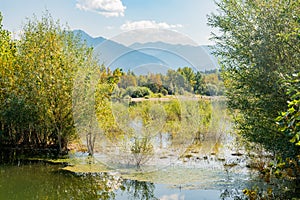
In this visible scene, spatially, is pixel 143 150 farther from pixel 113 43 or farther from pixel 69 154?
pixel 69 154

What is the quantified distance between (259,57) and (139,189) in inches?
139

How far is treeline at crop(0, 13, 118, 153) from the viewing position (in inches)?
422

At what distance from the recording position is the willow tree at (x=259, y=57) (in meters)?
6.02

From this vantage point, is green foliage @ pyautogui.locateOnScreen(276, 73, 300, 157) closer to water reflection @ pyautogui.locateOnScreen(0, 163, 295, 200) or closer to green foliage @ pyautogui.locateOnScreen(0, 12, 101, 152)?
water reflection @ pyautogui.locateOnScreen(0, 163, 295, 200)

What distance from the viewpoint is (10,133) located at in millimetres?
12328

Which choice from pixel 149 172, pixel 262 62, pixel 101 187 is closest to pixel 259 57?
pixel 262 62

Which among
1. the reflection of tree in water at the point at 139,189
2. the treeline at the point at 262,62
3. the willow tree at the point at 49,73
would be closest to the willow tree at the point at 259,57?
the treeline at the point at 262,62

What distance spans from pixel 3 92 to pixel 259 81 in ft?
28.2

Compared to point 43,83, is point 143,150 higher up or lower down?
lower down

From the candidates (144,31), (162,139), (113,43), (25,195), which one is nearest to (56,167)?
(25,195)

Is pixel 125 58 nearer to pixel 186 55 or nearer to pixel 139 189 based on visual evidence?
pixel 186 55

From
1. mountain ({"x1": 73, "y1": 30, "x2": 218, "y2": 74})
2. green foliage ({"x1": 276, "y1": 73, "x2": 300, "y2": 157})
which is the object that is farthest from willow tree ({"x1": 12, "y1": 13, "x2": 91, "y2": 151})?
green foliage ({"x1": 276, "y1": 73, "x2": 300, "y2": 157})

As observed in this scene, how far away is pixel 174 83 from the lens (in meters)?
7.27

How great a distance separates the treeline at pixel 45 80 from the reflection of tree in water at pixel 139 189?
336 centimetres
